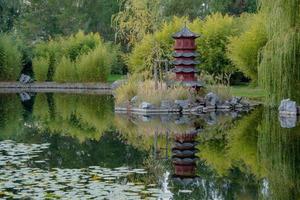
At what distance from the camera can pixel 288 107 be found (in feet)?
61.5

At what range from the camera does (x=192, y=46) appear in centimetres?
2280

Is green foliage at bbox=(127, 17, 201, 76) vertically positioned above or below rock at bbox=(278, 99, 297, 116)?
above

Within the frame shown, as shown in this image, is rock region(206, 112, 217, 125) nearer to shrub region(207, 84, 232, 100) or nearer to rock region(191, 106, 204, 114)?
rock region(191, 106, 204, 114)

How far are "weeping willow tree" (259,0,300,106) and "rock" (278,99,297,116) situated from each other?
995 mm

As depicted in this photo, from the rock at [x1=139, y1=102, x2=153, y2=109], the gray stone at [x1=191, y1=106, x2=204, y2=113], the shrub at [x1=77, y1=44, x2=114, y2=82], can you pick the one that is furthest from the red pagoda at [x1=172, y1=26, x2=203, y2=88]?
the shrub at [x1=77, y1=44, x2=114, y2=82]

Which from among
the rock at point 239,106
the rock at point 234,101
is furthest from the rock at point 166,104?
the rock at point 239,106

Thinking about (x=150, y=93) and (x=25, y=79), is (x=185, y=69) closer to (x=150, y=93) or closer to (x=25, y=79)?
(x=150, y=93)

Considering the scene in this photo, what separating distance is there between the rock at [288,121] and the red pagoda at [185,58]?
4.32 m

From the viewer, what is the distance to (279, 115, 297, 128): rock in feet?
55.1

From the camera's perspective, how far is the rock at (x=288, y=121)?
55.1 ft

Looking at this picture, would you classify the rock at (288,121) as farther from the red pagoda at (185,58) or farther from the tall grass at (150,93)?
the red pagoda at (185,58)

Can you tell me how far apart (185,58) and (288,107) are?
5099 mm

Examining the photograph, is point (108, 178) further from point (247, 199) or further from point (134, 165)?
point (247, 199)

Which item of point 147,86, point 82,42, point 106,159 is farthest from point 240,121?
point 82,42
